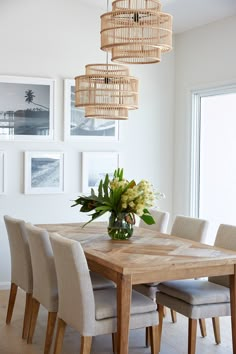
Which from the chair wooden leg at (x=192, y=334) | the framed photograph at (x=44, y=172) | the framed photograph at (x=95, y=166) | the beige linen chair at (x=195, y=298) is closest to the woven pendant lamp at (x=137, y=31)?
the beige linen chair at (x=195, y=298)

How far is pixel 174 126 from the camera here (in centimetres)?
722

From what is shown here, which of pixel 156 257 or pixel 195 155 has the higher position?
pixel 195 155

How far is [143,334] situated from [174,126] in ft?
10.2

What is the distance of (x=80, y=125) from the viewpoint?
664 centimetres

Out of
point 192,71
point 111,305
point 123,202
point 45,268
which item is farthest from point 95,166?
point 111,305

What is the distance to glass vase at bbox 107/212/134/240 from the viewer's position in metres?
4.55

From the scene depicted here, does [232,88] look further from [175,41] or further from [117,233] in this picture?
[117,233]

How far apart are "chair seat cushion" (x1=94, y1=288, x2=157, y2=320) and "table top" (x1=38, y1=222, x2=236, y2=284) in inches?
6.6

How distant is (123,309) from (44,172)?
3.13 meters

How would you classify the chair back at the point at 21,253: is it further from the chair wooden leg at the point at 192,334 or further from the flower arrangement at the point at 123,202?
the chair wooden leg at the point at 192,334

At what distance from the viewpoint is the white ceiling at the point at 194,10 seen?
5902 mm

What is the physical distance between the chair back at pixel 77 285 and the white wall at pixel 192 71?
314 cm

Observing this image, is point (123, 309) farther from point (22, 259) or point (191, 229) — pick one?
point (191, 229)

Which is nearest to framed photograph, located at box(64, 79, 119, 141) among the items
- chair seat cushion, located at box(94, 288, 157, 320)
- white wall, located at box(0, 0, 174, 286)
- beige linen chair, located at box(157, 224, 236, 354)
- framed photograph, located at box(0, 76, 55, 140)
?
white wall, located at box(0, 0, 174, 286)
